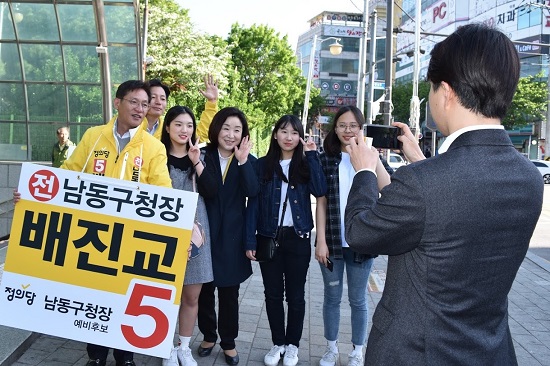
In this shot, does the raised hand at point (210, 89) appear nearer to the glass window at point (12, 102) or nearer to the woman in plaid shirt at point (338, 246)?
the woman in plaid shirt at point (338, 246)

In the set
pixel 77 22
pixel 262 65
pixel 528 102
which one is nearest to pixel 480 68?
pixel 77 22

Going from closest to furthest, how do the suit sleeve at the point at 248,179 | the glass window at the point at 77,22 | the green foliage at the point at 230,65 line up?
the suit sleeve at the point at 248,179 < the glass window at the point at 77,22 < the green foliage at the point at 230,65

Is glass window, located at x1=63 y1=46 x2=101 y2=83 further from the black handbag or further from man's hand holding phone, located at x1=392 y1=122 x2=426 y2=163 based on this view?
man's hand holding phone, located at x1=392 y1=122 x2=426 y2=163

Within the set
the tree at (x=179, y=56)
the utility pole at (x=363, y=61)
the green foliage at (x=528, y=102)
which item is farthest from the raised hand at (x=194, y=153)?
the green foliage at (x=528, y=102)

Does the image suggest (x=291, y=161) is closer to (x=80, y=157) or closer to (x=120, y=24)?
(x=80, y=157)

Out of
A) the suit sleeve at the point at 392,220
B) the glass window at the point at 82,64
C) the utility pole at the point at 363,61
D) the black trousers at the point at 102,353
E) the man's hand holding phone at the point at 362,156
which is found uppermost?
the utility pole at the point at 363,61

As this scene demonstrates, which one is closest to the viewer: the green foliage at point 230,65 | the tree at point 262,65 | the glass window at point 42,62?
the glass window at point 42,62

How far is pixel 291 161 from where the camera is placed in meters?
4.25

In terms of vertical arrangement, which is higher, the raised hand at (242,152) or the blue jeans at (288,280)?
the raised hand at (242,152)

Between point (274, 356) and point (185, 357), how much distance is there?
654 mm

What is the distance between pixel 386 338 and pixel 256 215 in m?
2.53

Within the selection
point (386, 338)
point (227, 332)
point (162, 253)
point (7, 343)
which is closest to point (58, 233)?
point (162, 253)

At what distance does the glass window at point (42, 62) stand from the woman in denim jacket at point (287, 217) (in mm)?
7836

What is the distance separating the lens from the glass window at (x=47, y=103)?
1102cm
